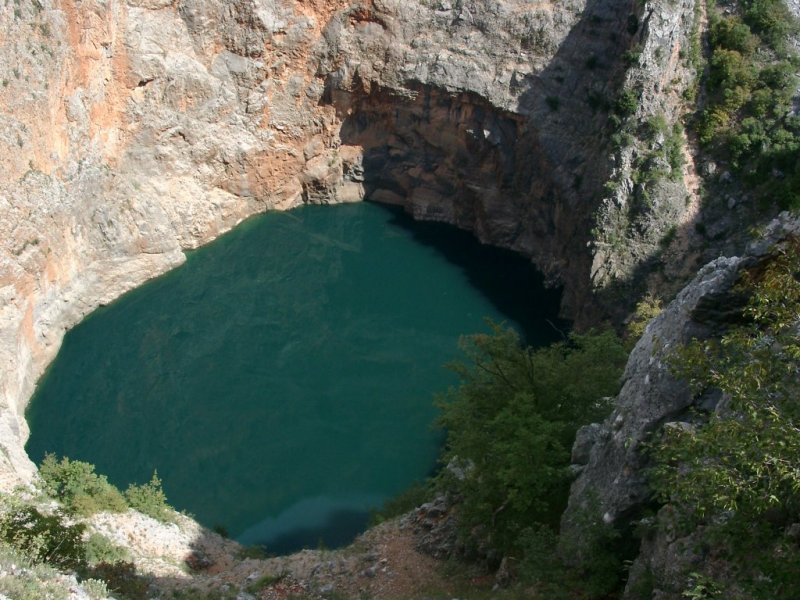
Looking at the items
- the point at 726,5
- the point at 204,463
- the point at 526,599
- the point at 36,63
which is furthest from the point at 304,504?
the point at 726,5

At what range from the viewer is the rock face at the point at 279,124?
111ft

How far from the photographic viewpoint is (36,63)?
1305 inches

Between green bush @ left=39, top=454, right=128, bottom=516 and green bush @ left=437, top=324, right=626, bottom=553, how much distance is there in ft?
33.2

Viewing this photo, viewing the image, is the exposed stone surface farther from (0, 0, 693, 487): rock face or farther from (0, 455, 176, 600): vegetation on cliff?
(0, 0, 693, 487): rock face

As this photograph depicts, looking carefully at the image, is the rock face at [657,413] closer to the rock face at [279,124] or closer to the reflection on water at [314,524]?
the reflection on water at [314,524]

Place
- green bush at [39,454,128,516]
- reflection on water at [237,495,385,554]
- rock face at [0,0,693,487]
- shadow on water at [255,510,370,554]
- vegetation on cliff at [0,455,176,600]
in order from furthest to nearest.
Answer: rock face at [0,0,693,487] → reflection on water at [237,495,385,554] → shadow on water at [255,510,370,554] → green bush at [39,454,128,516] → vegetation on cliff at [0,455,176,600]

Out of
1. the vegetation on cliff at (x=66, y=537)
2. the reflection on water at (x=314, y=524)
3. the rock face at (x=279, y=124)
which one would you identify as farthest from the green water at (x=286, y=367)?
the vegetation on cliff at (x=66, y=537)

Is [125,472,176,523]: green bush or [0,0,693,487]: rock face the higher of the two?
[0,0,693,487]: rock face

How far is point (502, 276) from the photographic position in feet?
143

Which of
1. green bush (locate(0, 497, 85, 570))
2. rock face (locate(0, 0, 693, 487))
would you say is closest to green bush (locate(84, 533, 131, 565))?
green bush (locate(0, 497, 85, 570))

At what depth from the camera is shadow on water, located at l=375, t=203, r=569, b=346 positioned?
39.0 meters

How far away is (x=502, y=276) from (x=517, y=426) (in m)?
25.4

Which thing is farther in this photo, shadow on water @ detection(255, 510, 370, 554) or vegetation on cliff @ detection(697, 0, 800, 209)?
vegetation on cliff @ detection(697, 0, 800, 209)

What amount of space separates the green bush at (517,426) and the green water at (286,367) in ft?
28.2
